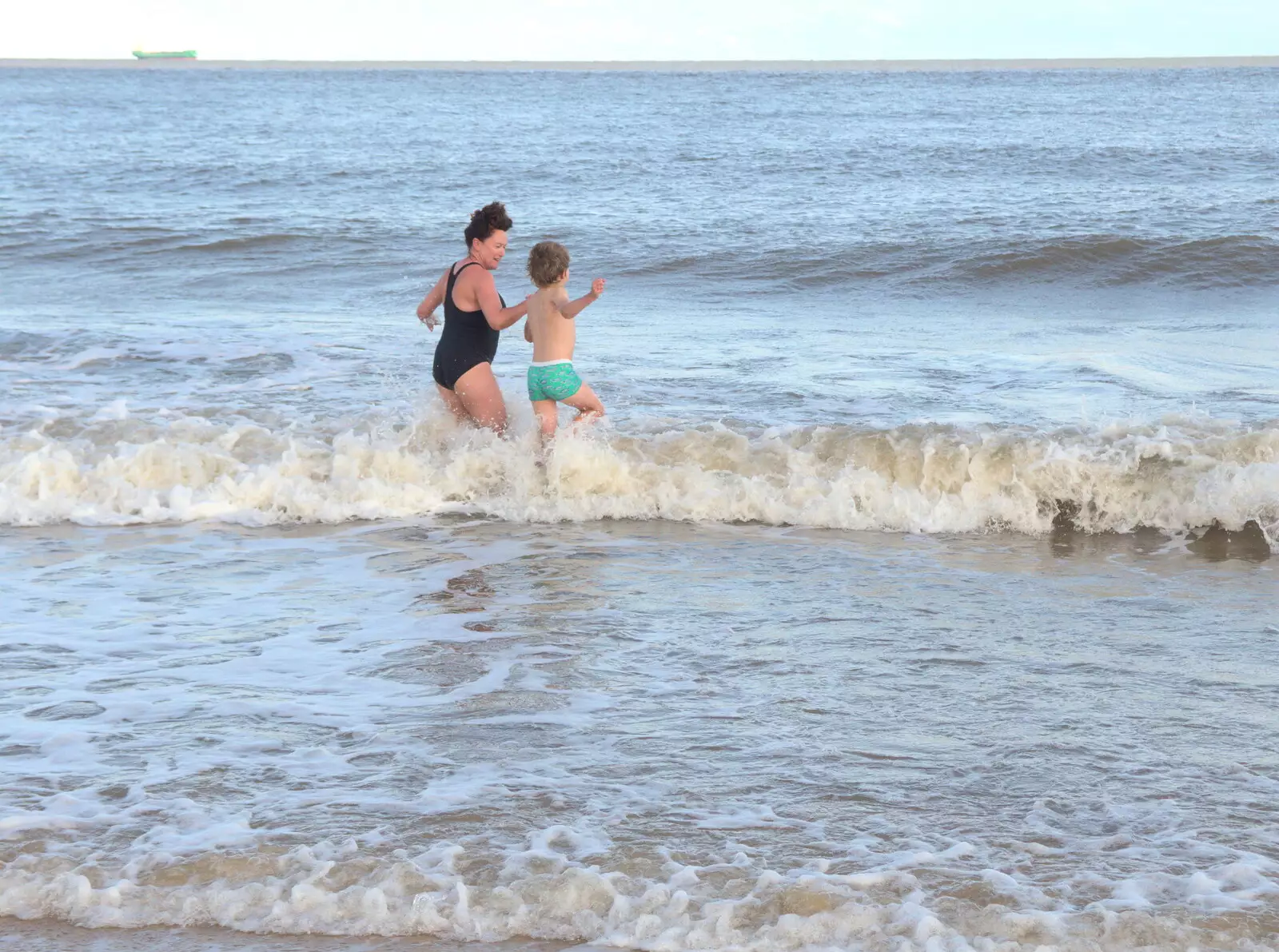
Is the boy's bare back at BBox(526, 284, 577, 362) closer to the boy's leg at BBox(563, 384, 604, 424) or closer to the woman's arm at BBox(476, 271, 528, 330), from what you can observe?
the woman's arm at BBox(476, 271, 528, 330)

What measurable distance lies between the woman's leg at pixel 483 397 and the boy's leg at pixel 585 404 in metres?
0.48

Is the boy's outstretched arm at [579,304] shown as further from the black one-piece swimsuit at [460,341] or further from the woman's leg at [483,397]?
the woman's leg at [483,397]

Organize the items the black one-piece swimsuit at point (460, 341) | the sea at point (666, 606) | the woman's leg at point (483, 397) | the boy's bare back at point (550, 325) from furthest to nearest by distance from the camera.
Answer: the woman's leg at point (483, 397)
the black one-piece swimsuit at point (460, 341)
the boy's bare back at point (550, 325)
the sea at point (666, 606)

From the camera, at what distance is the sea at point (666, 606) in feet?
11.1

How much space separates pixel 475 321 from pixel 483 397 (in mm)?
554

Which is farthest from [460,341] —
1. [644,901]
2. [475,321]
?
[644,901]

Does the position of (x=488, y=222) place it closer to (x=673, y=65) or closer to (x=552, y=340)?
(x=552, y=340)

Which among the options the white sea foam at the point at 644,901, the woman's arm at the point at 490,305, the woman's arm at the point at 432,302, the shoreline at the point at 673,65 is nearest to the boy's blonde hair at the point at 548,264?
the woman's arm at the point at 490,305

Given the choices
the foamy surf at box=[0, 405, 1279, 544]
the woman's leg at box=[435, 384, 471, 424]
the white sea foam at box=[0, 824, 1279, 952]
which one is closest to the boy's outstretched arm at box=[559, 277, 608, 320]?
Result: the foamy surf at box=[0, 405, 1279, 544]

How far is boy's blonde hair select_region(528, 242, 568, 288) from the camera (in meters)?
7.30

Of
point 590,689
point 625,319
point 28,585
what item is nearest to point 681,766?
point 590,689

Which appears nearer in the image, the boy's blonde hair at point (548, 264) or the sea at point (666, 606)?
the sea at point (666, 606)

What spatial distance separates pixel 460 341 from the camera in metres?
7.64

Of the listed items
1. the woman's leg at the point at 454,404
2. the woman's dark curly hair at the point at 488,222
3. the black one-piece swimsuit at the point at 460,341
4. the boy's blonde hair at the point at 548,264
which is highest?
the woman's dark curly hair at the point at 488,222
